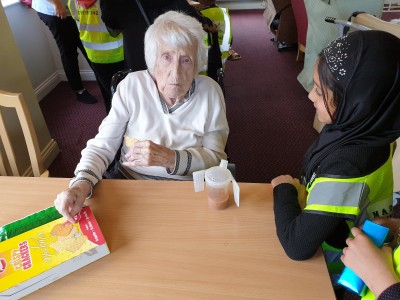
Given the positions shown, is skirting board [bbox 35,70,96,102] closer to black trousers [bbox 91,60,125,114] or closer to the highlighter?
black trousers [bbox 91,60,125,114]

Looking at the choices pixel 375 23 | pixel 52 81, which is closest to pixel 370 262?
pixel 375 23

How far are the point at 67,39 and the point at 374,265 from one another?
3146mm

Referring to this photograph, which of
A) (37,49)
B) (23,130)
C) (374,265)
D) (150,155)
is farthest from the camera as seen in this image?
(37,49)

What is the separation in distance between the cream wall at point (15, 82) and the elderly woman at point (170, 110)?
1.20 metres

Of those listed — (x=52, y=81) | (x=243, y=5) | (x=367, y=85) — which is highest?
(x=367, y=85)

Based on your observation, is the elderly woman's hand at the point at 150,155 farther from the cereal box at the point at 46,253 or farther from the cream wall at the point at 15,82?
the cream wall at the point at 15,82

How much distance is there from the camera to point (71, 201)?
0.97m

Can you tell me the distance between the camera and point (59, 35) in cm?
296

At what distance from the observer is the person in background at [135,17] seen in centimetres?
172

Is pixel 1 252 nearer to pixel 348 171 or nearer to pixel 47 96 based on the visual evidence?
pixel 348 171

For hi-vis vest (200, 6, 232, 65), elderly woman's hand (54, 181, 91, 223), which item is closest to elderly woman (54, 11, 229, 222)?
elderly woman's hand (54, 181, 91, 223)

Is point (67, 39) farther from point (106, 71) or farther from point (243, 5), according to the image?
point (243, 5)

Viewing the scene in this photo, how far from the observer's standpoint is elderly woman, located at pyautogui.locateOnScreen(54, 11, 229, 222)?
4.14ft

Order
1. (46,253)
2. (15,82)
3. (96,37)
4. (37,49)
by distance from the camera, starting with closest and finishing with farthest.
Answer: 1. (46,253)
2. (15,82)
3. (96,37)
4. (37,49)
